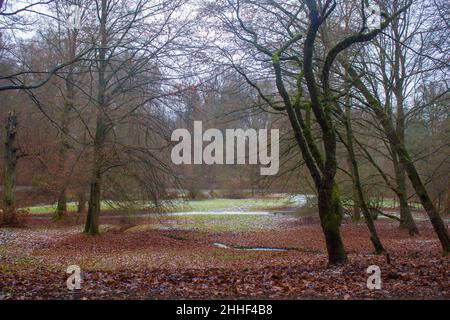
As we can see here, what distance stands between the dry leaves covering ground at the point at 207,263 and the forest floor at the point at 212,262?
0.02m

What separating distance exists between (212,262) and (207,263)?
0.30 metres

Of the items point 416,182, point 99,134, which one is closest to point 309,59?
point 416,182

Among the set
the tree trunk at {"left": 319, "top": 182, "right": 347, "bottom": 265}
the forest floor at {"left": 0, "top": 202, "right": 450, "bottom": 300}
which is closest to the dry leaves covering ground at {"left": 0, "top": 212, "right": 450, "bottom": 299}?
the forest floor at {"left": 0, "top": 202, "right": 450, "bottom": 300}

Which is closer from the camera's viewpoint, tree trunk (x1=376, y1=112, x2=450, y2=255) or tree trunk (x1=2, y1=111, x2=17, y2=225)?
tree trunk (x1=376, y1=112, x2=450, y2=255)

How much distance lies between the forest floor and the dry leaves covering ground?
0.07 feet

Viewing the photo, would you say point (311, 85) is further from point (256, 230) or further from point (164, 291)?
point (256, 230)

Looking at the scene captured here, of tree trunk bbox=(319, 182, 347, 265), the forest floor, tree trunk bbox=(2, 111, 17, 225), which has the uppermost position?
tree trunk bbox=(2, 111, 17, 225)

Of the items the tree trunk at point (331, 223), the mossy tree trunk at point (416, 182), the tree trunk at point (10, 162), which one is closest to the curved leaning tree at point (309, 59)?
the tree trunk at point (331, 223)

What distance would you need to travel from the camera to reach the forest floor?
7582 millimetres

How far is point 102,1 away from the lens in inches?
828

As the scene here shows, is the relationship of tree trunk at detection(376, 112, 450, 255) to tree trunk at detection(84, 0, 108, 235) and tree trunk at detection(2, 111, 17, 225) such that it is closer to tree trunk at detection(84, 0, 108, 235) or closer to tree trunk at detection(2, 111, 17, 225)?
tree trunk at detection(84, 0, 108, 235)

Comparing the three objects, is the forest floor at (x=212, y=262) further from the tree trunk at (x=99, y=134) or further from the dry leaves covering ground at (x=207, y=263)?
the tree trunk at (x=99, y=134)

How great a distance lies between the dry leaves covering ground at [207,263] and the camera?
7.56m
